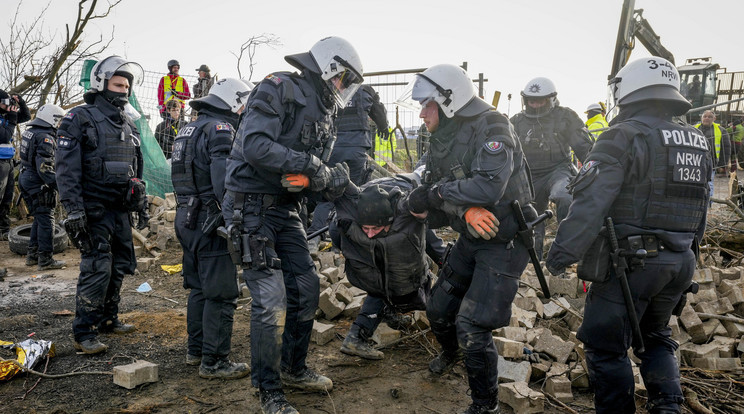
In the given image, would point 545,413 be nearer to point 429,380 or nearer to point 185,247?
point 429,380

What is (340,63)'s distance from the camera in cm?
319

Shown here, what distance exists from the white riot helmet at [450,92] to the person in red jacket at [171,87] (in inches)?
304

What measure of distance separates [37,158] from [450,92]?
19.9 feet

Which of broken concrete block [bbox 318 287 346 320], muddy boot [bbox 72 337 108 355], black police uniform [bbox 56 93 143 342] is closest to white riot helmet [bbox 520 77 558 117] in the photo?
broken concrete block [bbox 318 287 346 320]

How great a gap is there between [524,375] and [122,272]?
3.39 meters

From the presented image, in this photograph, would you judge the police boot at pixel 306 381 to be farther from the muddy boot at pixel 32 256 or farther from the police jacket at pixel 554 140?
the muddy boot at pixel 32 256

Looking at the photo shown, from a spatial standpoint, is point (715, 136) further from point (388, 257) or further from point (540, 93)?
point (388, 257)

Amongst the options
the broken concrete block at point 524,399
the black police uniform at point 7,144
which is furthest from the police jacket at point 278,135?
the black police uniform at point 7,144

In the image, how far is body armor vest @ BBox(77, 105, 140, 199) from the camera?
4184mm

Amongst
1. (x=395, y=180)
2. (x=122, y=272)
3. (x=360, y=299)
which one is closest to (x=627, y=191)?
(x=395, y=180)

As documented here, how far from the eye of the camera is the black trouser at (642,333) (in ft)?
8.84

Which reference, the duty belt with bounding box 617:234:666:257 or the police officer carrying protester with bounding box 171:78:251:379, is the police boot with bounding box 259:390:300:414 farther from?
the duty belt with bounding box 617:234:666:257

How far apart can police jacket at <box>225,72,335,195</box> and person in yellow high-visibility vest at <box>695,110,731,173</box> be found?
9905 millimetres

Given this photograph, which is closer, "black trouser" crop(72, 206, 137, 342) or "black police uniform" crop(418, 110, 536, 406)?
"black police uniform" crop(418, 110, 536, 406)
